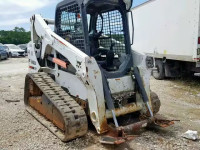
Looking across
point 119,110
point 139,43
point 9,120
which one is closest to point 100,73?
point 119,110

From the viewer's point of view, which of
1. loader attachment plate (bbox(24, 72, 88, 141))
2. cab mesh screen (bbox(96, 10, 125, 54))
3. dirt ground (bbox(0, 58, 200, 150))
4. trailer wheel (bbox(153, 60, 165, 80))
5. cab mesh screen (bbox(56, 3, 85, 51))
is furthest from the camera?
trailer wheel (bbox(153, 60, 165, 80))

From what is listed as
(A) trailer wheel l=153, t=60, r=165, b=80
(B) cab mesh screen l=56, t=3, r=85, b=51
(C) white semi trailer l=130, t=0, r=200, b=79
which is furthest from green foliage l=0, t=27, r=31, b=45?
(B) cab mesh screen l=56, t=3, r=85, b=51

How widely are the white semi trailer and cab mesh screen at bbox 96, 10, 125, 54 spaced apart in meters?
2.90

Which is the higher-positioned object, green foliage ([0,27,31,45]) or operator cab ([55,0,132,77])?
green foliage ([0,27,31,45])

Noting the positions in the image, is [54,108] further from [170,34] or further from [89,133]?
[170,34]

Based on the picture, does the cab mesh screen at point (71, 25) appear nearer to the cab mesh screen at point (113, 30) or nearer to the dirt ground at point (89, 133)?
the cab mesh screen at point (113, 30)

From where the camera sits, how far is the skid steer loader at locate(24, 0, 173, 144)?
383cm

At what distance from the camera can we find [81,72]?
3.86 m

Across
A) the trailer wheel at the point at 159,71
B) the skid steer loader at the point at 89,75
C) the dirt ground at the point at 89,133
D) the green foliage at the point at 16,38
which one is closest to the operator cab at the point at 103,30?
the skid steer loader at the point at 89,75

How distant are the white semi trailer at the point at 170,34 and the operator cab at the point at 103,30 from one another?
2.93 m

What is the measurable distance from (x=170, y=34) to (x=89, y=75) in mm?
6232

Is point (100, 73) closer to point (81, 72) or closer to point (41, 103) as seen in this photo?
point (81, 72)

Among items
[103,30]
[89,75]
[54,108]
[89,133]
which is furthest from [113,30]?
[89,133]

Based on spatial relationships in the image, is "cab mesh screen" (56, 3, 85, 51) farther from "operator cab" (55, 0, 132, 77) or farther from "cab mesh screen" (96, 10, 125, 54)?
"cab mesh screen" (96, 10, 125, 54)
